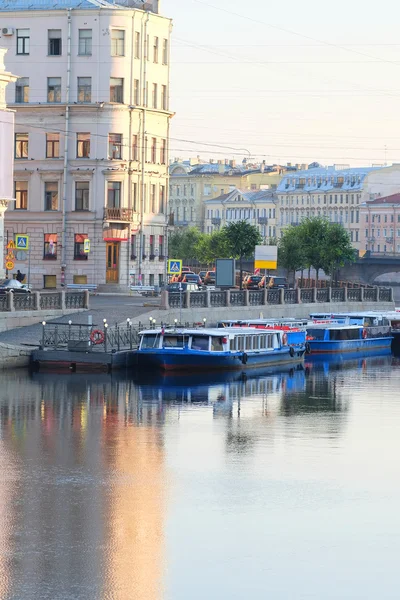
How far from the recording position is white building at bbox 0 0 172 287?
286ft

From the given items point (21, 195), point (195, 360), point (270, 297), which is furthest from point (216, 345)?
point (21, 195)

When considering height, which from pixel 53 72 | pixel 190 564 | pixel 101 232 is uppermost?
pixel 53 72

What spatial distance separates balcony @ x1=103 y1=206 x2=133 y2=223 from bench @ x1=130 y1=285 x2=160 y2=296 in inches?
154

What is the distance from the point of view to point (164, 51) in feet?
301

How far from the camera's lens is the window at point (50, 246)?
88.1 m

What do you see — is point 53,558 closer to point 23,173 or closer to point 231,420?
point 231,420

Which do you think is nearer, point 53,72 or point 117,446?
point 117,446

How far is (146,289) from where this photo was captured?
3334 inches

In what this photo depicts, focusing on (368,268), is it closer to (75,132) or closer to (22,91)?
(75,132)

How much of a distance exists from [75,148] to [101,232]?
16.4 feet

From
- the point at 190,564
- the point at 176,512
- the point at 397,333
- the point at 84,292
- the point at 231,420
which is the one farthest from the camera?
the point at 397,333

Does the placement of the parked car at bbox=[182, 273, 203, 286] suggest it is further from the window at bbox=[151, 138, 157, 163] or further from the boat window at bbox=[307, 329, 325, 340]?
the boat window at bbox=[307, 329, 325, 340]

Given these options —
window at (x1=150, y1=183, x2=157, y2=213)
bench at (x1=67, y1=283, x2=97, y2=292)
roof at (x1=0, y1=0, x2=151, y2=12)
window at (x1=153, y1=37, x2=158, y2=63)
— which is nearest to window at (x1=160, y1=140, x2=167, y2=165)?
window at (x1=150, y1=183, x2=157, y2=213)

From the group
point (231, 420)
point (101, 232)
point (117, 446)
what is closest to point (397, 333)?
point (101, 232)
